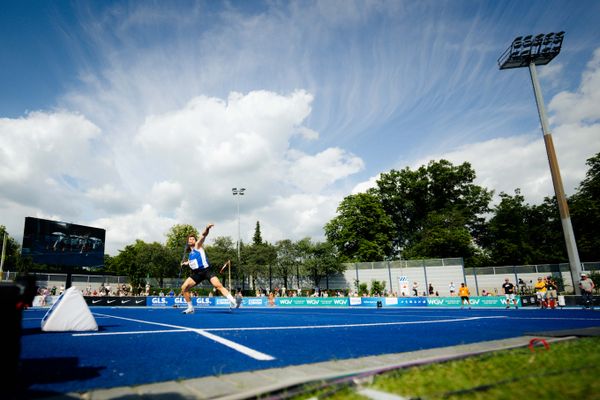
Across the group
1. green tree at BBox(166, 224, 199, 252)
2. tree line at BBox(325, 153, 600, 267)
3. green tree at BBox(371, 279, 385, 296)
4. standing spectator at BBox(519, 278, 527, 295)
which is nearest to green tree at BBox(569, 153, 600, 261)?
tree line at BBox(325, 153, 600, 267)

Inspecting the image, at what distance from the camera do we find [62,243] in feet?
105

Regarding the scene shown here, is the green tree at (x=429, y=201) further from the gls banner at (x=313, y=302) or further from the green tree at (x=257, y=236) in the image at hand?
the green tree at (x=257, y=236)

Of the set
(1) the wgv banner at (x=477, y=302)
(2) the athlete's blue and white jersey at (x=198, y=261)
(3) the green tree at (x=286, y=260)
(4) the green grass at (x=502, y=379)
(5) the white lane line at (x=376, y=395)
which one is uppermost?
(3) the green tree at (x=286, y=260)

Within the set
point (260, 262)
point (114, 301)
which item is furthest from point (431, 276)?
point (114, 301)

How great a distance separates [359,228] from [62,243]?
1550 inches

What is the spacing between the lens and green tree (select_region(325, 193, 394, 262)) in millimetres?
54719

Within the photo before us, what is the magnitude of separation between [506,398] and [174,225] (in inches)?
3759

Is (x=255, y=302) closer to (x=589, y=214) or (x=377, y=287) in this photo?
(x=377, y=287)

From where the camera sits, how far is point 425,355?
4.16m

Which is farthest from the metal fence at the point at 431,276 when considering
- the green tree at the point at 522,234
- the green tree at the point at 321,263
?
the green tree at the point at 522,234

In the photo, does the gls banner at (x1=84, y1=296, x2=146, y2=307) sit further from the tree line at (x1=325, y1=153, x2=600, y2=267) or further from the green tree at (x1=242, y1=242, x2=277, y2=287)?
the tree line at (x1=325, y1=153, x2=600, y2=267)

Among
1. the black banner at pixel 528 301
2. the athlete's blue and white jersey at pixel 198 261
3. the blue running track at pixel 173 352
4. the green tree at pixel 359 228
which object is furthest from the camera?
the green tree at pixel 359 228

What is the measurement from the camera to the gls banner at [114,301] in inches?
1145

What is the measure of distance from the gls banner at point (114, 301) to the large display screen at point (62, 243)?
5.05 metres
